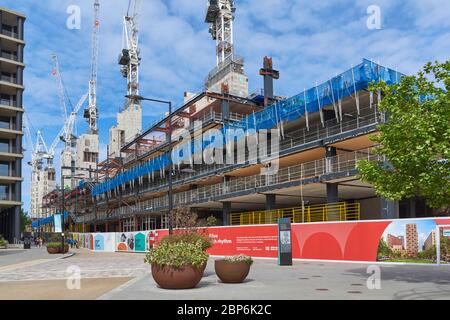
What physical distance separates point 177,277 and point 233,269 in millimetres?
2323

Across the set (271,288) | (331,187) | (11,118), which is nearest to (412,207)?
(331,187)

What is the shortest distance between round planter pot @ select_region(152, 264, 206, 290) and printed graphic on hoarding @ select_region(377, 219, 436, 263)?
12.5 meters

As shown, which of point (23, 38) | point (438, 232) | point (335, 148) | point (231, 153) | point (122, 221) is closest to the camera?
point (438, 232)

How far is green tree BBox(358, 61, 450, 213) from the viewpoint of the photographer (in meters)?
13.6

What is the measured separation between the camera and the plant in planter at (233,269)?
579 inches

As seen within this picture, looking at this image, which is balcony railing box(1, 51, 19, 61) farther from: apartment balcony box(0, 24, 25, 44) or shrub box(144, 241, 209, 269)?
shrub box(144, 241, 209, 269)

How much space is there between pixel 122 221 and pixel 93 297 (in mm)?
68750

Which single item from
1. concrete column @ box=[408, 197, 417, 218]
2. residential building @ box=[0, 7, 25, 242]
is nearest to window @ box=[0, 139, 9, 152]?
residential building @ box=[0, 7, 25, 242]

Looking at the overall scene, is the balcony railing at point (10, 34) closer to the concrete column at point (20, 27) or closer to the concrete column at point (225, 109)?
the concrete column at point (20, 27)

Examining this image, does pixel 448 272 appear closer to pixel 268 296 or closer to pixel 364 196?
pixel 268 296

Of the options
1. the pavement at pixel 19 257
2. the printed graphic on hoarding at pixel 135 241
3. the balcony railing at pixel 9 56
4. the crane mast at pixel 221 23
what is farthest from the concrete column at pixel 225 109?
the crane mast at pixel 221 23

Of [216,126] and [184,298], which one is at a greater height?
[216,126]

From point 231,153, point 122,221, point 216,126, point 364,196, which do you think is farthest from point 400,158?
point 122,221

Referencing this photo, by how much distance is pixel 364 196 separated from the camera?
141 feet
